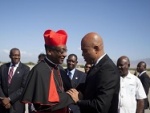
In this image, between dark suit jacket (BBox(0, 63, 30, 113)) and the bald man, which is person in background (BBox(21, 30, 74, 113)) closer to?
the bald man

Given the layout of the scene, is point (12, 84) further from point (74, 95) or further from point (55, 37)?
point (74, 95)

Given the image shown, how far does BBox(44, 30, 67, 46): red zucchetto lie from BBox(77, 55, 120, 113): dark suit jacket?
105cm

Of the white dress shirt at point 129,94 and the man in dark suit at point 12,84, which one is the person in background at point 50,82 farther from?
the man in dark suit at point 12,84

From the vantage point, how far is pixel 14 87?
25.1ft

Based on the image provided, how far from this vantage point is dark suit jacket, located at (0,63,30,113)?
7.52 meters

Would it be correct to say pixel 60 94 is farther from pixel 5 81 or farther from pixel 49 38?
pixel 5 81

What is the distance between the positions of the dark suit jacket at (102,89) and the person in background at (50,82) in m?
0.51

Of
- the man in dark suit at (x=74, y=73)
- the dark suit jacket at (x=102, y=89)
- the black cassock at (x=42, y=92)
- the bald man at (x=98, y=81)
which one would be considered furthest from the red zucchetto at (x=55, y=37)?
the man in dark suit at (x=74, y=73)

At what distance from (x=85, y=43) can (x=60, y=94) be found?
999 mm

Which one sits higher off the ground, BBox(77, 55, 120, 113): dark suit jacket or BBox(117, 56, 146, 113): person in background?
BBox(77, 55, 120, 113): dark suit jacket

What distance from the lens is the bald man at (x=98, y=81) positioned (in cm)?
358

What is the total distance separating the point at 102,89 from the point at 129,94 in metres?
2.12

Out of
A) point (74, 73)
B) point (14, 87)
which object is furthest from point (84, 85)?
point (14, 87)

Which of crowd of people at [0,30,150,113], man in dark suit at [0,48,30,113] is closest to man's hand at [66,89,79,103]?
crowd of people at [0,30,150,113]
